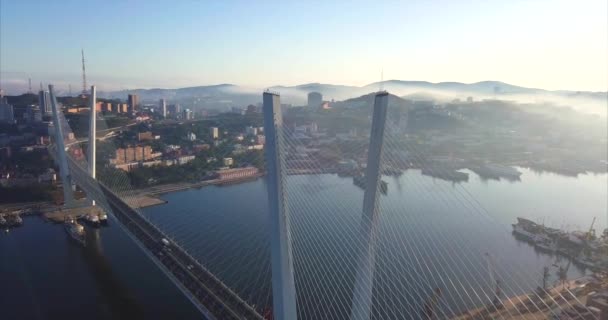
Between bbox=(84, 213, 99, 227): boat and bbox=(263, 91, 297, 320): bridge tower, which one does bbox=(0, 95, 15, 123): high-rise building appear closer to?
bbox=(84, 213, 99, 227): boat

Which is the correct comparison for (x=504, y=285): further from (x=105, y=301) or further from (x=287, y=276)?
(x=105, y=301)

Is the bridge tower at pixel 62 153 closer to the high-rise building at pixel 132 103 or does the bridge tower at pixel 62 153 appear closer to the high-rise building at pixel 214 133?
the high-rise building at pixel 214 133

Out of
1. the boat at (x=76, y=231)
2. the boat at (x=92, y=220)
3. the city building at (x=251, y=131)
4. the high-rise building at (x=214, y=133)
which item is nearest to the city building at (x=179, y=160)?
the high-rise building at (x=214, y=133)

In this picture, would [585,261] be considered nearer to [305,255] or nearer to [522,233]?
[522,233]

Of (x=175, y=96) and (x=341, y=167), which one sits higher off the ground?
(x=175, y=96)

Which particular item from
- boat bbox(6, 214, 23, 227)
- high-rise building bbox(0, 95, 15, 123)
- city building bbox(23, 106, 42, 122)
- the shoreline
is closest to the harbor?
the shoreline

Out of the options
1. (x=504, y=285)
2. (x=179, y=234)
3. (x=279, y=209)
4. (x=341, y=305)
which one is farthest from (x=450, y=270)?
(x=179, y=234)
